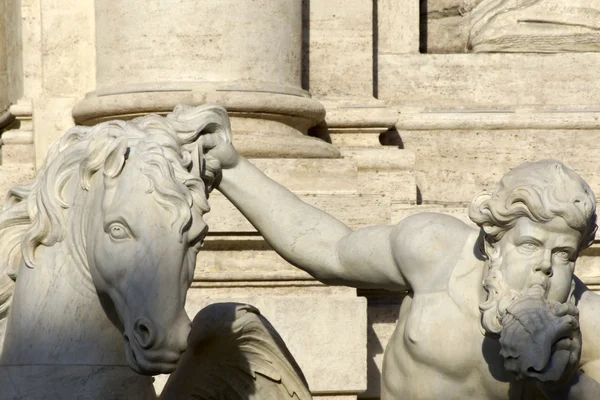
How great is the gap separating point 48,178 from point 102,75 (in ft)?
10.3

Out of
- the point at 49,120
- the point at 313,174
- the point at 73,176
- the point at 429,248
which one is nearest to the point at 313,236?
the point at 429,248

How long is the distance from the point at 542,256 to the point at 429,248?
15.6 inches

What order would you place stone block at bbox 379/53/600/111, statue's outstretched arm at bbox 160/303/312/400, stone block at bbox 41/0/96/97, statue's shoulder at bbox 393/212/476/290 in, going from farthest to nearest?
stone block at bbox 379/53/600/111, stone block at bbox 41/0/96/97, statue's shoulder at bbox 393/212/476/290, statue's outstretched arm at bbox 160/303/312/400

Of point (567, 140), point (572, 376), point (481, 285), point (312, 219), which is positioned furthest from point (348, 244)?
point (567, 140)

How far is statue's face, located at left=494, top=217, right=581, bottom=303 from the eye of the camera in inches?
138

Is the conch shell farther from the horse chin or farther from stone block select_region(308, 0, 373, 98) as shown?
stone block select_region(308, 0, 373, 98)

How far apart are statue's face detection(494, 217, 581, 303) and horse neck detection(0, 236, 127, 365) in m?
0.95

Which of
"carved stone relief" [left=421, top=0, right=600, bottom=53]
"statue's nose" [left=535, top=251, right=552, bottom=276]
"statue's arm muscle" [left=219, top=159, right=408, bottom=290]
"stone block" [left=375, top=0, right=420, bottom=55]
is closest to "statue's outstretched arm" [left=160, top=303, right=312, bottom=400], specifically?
"statue's arm muscle" [left=219, top=159, right=408, bottom=290]

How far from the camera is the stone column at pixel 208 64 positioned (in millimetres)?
6078

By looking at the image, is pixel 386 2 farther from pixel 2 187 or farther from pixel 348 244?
pixel 348 244

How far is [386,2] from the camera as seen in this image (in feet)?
24.1

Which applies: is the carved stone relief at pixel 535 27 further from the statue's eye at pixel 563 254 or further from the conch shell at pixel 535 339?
the conch shell at pixel 535 339

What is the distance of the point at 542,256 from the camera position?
3508mm

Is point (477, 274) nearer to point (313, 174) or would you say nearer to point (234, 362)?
point (234, 362)
